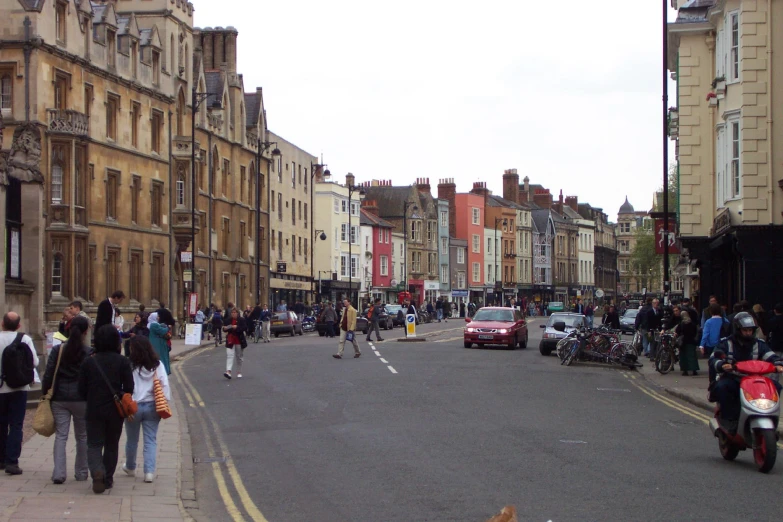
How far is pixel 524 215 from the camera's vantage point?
132 m

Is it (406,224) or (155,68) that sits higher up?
(155,68)

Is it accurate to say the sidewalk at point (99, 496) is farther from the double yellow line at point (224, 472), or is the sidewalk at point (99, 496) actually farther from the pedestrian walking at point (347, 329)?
the pedestrian walking at point (347, 329)

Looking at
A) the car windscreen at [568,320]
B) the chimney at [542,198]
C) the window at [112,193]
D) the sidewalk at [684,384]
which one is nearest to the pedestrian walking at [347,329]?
the car windscreen at [568,320]

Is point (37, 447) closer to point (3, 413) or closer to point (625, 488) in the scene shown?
point (3, 413)

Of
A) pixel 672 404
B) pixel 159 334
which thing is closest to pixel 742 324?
pixel 672 404

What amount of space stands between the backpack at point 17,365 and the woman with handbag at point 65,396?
1.51ft

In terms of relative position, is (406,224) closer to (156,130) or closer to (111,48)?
(156,130)

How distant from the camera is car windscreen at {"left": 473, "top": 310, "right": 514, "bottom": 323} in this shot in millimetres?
39719

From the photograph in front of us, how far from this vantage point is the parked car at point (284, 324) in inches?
2213

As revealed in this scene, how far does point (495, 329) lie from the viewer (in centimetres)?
3872

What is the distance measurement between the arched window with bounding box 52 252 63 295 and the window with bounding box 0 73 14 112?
6.32m

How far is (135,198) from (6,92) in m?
10.8

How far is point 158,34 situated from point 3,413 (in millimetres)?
48032

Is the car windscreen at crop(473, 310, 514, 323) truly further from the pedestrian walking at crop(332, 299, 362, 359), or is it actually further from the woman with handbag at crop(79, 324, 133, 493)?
the woman with handbag at crop(79, 324, 133, 493)
